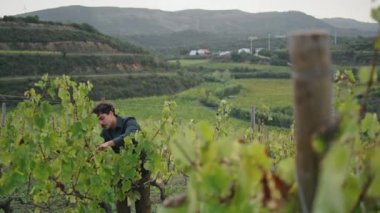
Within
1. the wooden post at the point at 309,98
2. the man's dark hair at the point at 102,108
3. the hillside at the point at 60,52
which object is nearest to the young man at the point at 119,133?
the man's dark hair at the point at 102,108

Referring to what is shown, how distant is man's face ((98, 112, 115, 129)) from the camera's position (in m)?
Answer: 4.94

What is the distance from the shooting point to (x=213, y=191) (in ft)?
4.30

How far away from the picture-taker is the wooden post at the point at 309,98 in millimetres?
1159

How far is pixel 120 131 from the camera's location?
204 inches

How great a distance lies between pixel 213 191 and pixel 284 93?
1910 inches

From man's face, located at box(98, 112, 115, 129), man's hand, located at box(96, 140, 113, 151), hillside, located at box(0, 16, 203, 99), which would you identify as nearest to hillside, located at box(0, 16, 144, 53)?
hillside, located at box(0, 16, 203, 99)

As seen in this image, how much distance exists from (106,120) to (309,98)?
3.90m

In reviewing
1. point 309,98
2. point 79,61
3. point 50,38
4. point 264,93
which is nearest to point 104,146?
point 309,98

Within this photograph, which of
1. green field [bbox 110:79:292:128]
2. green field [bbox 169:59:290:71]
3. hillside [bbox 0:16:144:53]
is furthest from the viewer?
green field [bbox 169:59:290:71]

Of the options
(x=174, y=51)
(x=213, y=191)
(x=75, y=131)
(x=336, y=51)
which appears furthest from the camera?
(x=174, y=51)

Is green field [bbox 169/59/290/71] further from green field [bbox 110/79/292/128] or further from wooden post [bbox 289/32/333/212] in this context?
wooden post [bbox 289/32/333/212]

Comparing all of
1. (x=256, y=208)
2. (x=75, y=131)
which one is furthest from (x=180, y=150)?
(x=75, y=131)

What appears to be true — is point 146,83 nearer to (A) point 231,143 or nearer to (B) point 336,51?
(B) point 336,51

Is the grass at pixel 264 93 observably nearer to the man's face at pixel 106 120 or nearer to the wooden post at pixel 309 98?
the man's face at pixel 106 120
